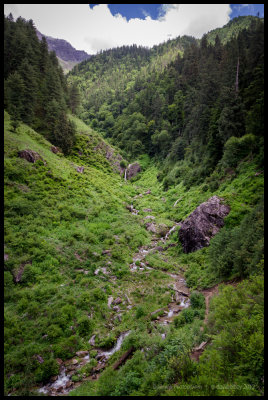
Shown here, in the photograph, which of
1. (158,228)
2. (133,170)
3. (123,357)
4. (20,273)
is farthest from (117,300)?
(133,170)

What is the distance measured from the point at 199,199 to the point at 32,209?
19909mm

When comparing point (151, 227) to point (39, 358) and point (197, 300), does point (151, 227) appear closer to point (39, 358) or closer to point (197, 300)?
point (197, 300)

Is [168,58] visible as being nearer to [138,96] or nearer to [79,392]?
[138,96]

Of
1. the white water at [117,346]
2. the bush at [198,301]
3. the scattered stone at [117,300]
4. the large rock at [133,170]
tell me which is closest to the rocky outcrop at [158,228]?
the scattered stone at [117,300]

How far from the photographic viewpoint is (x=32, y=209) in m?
18.8

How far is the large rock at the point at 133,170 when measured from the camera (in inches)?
2127

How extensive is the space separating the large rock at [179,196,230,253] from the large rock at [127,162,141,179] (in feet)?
121

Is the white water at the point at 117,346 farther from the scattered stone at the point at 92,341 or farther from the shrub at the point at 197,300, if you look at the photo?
the shrub at the point at 197,300

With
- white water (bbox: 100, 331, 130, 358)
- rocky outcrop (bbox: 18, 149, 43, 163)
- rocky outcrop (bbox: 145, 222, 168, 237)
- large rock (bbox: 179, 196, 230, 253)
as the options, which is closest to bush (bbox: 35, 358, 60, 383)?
white water (bbox: 100, 331, 130, 358)

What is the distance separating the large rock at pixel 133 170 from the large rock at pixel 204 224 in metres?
36.8

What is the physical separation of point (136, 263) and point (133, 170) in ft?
136

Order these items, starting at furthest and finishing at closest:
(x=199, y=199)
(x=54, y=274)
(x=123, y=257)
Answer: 1. (x=199, y=199)
2. (x=123, y=257)
3. (x=54, y=274)
